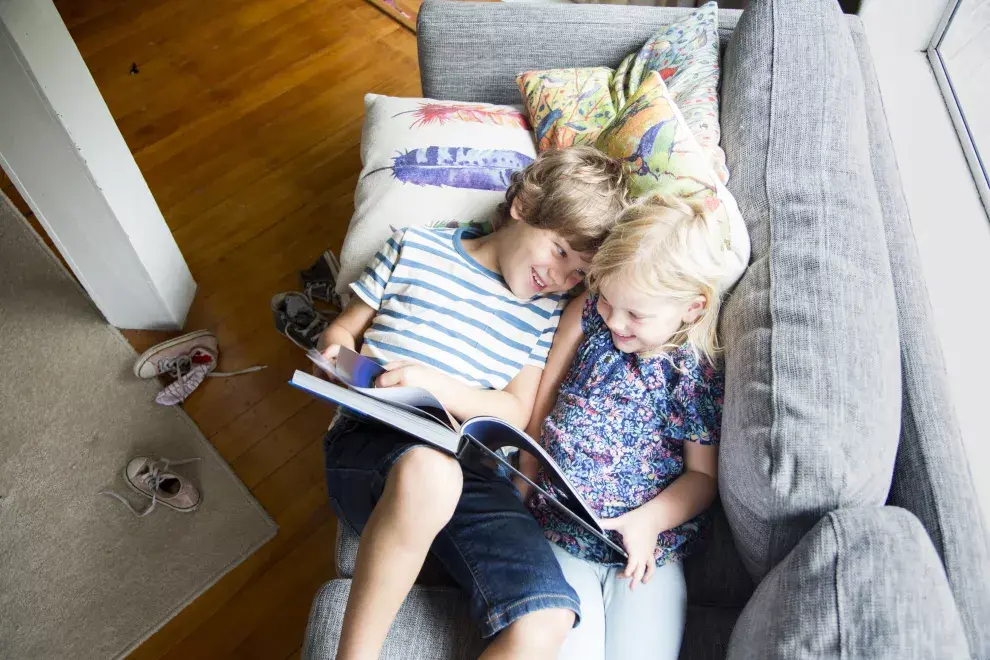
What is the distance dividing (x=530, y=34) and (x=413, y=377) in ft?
2.93

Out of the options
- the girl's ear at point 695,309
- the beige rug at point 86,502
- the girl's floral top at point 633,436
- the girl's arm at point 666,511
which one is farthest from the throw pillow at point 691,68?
the beige rug at point 86,502

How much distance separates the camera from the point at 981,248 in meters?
1.45

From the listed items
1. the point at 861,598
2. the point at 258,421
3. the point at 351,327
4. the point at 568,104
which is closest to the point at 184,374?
the point at 258,421

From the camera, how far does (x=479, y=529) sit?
1197 millimetres

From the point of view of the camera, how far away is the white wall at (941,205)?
128cm

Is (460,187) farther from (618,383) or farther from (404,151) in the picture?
(618,383)

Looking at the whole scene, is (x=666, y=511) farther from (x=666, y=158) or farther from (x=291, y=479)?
(x=291, y=479)

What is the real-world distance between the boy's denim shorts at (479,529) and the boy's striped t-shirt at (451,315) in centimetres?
17

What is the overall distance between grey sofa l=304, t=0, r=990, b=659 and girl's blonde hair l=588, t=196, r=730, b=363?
2.8 inches

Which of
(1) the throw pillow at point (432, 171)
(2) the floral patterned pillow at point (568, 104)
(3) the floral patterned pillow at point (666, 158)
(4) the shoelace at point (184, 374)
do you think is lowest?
(4) the shoelace at point (184, 374)

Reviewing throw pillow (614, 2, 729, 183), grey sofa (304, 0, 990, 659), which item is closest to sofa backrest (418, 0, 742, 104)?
throw pillow (614, 2, 729, 183)

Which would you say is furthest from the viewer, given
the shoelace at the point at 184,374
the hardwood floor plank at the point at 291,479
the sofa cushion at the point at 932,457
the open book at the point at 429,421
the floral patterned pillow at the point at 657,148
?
the shoelace at the point at 184,374

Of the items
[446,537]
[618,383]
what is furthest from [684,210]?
[446,537]

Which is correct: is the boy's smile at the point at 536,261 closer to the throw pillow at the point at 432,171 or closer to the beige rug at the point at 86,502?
the throw pillow at the point at 432,171
